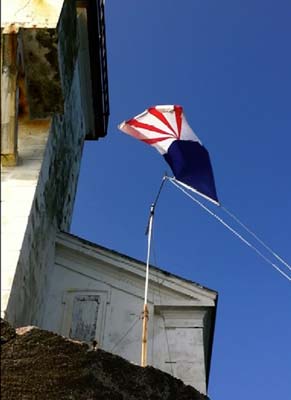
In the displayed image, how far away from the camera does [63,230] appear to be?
41.5ft

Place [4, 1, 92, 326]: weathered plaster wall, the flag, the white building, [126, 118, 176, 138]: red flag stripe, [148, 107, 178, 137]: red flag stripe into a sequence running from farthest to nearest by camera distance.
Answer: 1. [148, 107, 178, 137]: red flag stripe
2. [126, 118, 176, 138]: red flag stripe
3. the flag
4. the white building
5. [4, 1, 92, 326]: weathered plaster wall

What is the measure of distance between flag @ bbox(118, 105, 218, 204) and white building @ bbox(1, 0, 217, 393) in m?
1.56

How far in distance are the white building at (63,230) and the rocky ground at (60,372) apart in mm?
1419

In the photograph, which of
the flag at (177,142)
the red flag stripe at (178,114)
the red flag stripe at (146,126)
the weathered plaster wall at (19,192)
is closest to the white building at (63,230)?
the weathered plaster wall at (19,192)

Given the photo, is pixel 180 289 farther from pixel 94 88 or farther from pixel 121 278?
pixel 94 88

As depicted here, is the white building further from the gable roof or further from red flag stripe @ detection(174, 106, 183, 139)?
red flag stripe @ detection(174, 106, 183, 139)

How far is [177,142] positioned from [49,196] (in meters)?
2.64

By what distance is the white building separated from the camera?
8.45 m

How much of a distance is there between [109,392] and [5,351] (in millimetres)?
1197

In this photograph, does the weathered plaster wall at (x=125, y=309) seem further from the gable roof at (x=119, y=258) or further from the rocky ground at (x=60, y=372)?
the rocky ground at (x=60, y=372)

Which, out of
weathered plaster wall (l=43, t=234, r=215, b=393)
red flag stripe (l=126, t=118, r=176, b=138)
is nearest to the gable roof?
weathered plaster wall (l=43, t=234, r=215, b=393)

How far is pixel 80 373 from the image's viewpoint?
20.1 ft

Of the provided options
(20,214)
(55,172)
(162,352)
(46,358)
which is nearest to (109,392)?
(46,358)

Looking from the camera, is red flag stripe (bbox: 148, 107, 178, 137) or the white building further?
red flag stripe (bbox: 148, 107, 178, 137)
